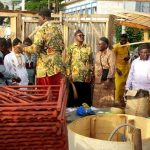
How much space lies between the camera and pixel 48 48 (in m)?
5.19

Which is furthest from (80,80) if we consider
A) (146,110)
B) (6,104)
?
(6,104)

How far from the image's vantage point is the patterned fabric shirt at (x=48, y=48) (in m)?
5.06

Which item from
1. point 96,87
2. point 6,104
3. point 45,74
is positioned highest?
point 6,104

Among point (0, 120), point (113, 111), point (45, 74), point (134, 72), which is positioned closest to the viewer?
point (0, 120)

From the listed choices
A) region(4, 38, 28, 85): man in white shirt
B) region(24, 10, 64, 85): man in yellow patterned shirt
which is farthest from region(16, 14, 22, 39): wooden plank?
region(24, 10, 64, 85): man in yellow patterned shirt

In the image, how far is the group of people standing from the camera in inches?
202

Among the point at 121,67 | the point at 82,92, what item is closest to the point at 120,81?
the point at 121,67

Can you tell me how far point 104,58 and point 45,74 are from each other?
79.1 inches

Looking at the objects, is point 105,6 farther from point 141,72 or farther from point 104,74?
point 141,72

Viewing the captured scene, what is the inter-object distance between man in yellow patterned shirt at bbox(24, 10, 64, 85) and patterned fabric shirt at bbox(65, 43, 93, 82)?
1.09 m

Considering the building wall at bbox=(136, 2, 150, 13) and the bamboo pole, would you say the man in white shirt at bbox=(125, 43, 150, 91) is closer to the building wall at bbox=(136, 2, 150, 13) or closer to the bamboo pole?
the bamboo pole

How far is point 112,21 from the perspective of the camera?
914cm

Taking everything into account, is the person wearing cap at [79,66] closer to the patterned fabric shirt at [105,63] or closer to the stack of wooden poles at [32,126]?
the patterned fabric shirt at [105,63]

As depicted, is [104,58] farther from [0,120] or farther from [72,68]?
[0,120]
